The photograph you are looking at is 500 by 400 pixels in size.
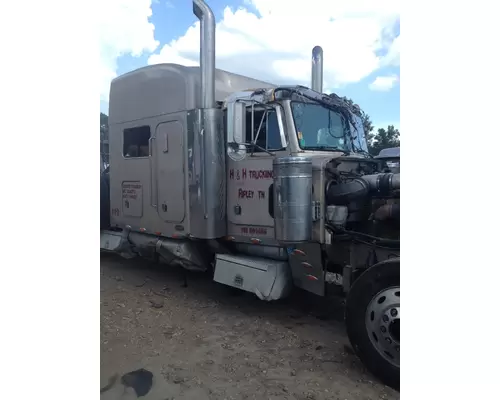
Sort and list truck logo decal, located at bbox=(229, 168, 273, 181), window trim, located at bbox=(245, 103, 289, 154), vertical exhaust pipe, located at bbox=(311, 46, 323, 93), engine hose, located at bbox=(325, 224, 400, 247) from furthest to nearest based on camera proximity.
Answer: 1. vertical exhaust pipe, located at bbox=(311, 46, 323, 93)
2. truck logo decal, located at bbox=(229, 168, 273, 181)
3. window trim, located at bbox=(245, 103, 289, 154)
4. engine hose, located at bbox=(325, 224, 400, 247)

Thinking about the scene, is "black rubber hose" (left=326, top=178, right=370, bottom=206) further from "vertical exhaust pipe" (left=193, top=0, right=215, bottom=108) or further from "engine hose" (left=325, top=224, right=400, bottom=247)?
"vertical exhaust pipe" (left=193, top=0, right=215, bottom=108)

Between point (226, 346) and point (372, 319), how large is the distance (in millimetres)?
1504

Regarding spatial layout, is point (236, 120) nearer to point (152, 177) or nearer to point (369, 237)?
point (369, 237)

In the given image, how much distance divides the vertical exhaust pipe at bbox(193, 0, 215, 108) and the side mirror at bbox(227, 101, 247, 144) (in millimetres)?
738

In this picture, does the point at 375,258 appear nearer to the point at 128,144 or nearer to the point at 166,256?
the point at 166,256

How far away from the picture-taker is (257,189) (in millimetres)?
4816

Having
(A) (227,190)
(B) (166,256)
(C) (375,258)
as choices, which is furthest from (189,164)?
(C) (375,258)

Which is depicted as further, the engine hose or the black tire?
the engine hose

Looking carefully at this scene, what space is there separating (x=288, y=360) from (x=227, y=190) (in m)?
2.22

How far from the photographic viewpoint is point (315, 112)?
488 cm

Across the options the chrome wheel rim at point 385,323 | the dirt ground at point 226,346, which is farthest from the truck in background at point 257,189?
the dirt ground at point 226,346

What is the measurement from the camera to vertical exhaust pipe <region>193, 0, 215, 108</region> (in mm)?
4746

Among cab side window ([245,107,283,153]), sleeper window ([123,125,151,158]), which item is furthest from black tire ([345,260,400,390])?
sleeper window ([123,125,151,158])

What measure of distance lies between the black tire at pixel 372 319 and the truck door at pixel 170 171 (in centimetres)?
274
